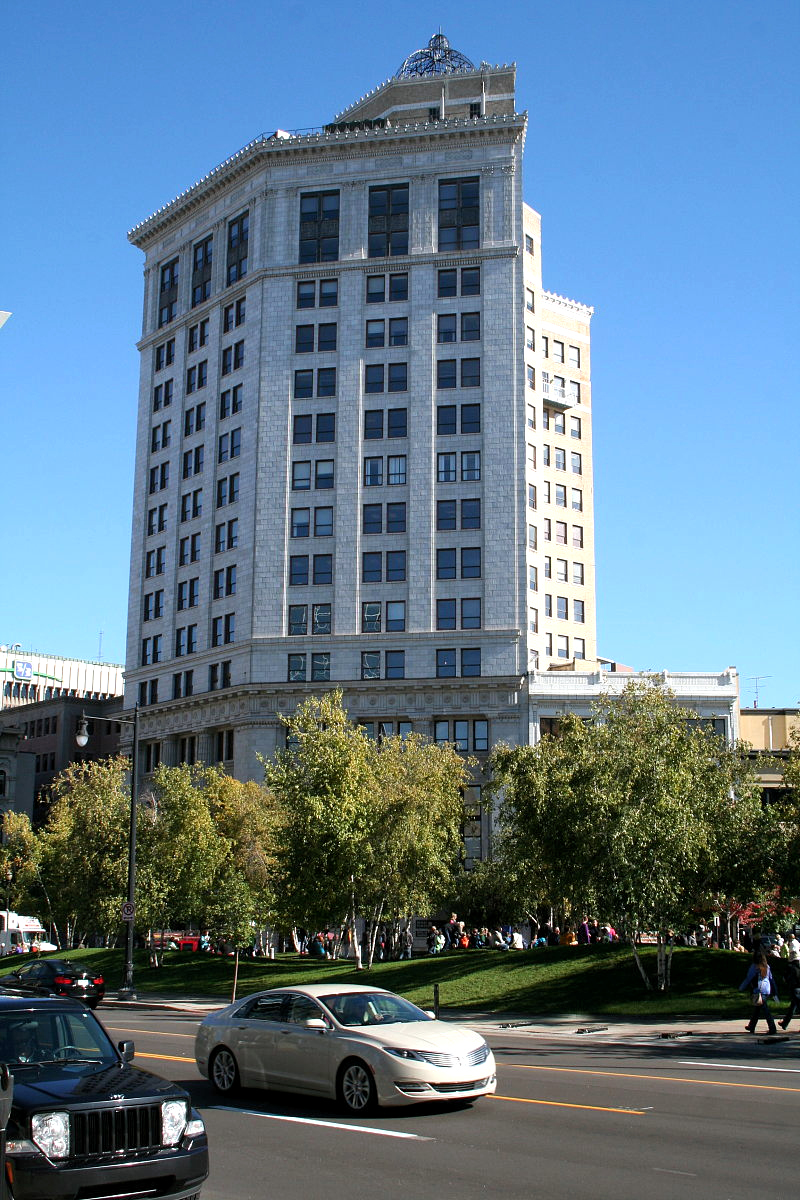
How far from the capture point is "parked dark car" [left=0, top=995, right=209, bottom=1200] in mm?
8695

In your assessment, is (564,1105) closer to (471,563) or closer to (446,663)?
(446,663)

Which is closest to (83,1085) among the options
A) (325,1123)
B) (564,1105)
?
(325,1123)

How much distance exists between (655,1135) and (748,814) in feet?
65.3

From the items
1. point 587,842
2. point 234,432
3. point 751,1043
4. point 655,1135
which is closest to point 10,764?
point 234,432

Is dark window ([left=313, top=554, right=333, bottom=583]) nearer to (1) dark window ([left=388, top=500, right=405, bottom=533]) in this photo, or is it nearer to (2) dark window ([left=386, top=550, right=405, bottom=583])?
(2) dark window ([left=386, top=550, right=405, bottom=583])

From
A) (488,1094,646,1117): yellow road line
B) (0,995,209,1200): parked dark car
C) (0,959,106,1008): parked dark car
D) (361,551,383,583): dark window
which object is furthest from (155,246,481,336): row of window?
(0,995,209,1200): parked dark car

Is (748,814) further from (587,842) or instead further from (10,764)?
(10,764)

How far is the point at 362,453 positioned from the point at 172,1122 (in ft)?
224

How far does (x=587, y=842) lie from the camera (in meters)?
30.1

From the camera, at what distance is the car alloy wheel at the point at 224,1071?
50.9ft

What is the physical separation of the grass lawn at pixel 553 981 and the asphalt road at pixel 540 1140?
10.1m

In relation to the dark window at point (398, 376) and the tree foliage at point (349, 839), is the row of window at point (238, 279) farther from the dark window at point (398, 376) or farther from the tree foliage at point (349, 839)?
the tree foliage at point (349, 839)

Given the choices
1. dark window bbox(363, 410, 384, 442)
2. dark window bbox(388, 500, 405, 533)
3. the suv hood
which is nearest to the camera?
the suv hood

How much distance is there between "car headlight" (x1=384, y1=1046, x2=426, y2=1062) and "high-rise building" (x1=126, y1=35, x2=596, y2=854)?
186 ft
